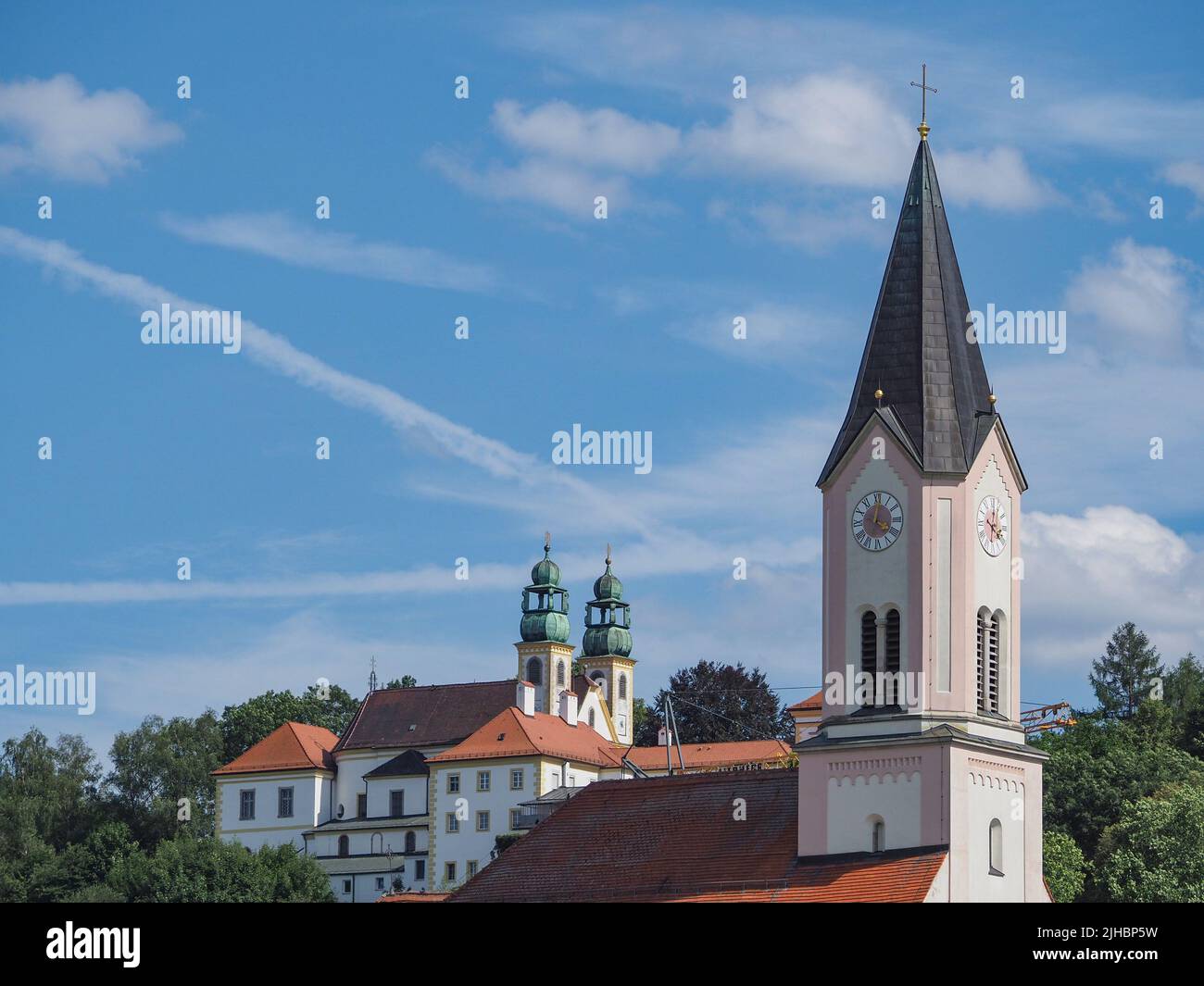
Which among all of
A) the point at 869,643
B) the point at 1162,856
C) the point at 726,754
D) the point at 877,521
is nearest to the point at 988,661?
the point at 869,643

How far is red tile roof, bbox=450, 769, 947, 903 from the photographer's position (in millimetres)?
56406

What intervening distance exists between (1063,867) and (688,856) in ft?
110

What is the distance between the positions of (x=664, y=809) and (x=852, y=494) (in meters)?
10.5

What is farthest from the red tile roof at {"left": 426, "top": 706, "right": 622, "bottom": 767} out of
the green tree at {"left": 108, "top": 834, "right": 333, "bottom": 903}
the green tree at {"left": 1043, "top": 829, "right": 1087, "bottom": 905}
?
the green tree at {"left": 1043, "top": 829, "right": 1087, "bottom": 905}

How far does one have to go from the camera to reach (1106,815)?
10338cm

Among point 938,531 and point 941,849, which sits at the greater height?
point 938,531

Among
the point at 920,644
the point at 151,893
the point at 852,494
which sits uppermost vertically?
the point at 852,494

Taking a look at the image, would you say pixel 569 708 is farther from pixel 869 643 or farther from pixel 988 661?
pixel 988 661

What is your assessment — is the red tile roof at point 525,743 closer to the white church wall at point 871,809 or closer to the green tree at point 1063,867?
the green tree at point 1063,867

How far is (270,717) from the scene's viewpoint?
558 feet

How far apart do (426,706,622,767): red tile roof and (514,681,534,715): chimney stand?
84.1 inches
